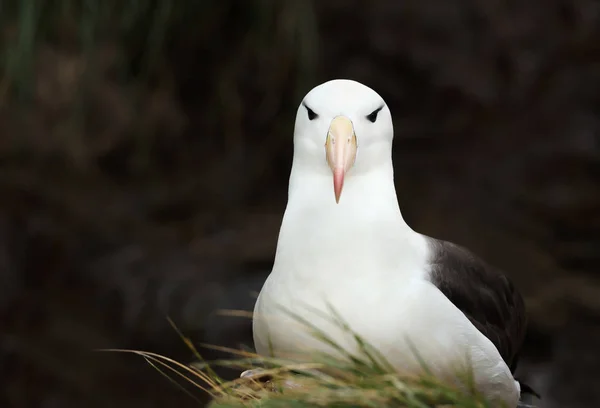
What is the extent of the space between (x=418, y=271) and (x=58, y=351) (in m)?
2.34

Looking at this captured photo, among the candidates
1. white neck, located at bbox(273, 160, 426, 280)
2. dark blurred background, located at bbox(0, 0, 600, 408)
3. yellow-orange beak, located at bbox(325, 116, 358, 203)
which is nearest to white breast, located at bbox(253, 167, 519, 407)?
white neck, located at bbox(273, 160, 426, 280)

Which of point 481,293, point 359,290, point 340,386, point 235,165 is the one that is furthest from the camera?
point 235,165

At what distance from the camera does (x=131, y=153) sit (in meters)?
4.26

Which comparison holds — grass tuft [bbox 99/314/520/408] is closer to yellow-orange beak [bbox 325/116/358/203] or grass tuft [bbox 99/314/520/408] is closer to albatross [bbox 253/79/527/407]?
albatross [bbox 253/79/527/407]

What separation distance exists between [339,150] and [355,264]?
0.21m

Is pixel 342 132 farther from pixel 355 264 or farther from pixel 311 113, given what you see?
pixel 355 264

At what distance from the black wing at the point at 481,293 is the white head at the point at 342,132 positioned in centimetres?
25

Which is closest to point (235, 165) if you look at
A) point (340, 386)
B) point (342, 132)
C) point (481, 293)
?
point (481, 293)

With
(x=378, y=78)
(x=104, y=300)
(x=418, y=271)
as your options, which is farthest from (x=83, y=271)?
(x=418, y=271)

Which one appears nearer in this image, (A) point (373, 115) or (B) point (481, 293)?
(A) point (373, 115)

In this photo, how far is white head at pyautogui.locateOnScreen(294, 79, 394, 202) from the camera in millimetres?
1670

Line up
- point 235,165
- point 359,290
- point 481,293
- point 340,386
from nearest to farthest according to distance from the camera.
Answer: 1. point 340,386
2. point 359,290
3. point 481,293
4. point 235,165

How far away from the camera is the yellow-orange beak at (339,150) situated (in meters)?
1.66

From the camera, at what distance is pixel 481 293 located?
1995 millimetres
